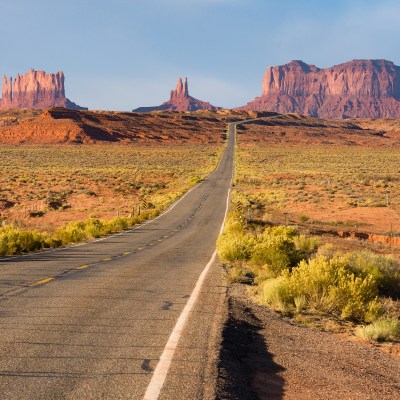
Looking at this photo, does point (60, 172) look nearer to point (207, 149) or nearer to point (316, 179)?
point (316, 179)

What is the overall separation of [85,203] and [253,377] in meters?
39.8

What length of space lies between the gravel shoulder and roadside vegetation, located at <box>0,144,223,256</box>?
10702mm

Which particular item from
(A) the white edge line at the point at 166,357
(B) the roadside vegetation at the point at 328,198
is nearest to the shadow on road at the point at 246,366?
(A) the white edge line at the point at 166,357

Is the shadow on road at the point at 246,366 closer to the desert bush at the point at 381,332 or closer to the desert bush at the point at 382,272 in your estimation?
the desert bush at the point at 381,332

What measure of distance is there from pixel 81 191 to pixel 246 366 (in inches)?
1807

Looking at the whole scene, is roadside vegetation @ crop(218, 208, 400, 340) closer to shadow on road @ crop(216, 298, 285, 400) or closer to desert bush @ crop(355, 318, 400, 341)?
desert bush @ crop(355, 318, 400, 341)

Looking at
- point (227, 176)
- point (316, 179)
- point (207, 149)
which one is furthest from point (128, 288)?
point (207, 149)

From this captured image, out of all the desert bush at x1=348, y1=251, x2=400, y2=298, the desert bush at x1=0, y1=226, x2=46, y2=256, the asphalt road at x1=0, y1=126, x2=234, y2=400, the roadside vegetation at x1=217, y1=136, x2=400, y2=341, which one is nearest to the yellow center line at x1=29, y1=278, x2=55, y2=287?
the asphalt road at x1=0, y1=126, x2=234, y2=400

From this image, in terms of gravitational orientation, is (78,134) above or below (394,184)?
above

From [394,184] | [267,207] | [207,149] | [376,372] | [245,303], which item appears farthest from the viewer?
[207,149]

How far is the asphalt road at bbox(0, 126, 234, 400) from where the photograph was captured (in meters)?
4.58

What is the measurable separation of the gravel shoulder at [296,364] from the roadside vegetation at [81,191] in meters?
10.7

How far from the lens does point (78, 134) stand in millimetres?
129250

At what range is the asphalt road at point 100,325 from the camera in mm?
4582
